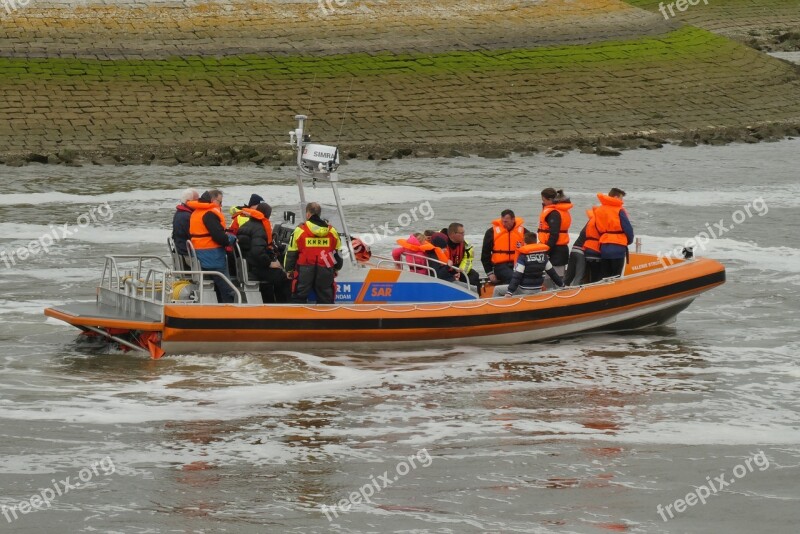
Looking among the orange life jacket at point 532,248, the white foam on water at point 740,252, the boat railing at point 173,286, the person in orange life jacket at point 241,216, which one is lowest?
the boat railing at point 173,286

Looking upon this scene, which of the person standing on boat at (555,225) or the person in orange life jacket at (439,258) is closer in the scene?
the person in orange life jacket at (439,258)

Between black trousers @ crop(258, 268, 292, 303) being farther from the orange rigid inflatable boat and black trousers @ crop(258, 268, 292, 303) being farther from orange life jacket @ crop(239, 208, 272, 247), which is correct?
orange life jacket @ crop(239, 208, 272, 247)

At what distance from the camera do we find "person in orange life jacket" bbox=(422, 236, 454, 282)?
38.1 ft

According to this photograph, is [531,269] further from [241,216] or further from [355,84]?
[355,84]

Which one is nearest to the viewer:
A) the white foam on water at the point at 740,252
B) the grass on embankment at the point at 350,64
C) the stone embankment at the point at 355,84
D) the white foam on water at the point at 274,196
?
the white foam on water at the point at 740,252

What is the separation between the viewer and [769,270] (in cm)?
1541

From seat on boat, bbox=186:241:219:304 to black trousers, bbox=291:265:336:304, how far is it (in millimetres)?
659

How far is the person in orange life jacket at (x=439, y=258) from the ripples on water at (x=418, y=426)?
696 millimetres

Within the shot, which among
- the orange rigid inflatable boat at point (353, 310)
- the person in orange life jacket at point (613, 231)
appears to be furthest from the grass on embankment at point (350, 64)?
the person in orange life jacket at point (613, 231)

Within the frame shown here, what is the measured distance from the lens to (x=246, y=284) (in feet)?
36.6

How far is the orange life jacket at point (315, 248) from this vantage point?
1087 cm

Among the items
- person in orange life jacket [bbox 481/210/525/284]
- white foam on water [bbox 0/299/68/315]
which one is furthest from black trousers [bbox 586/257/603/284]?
white foam on water [bbox 0/299/68/315]

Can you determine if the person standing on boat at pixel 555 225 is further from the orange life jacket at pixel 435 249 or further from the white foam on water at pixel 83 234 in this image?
the white foam on water at pixel 83 234

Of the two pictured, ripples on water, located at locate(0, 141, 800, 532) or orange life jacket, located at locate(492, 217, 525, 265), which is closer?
ripples on water, located at locate(0, 141, 800, 532)
